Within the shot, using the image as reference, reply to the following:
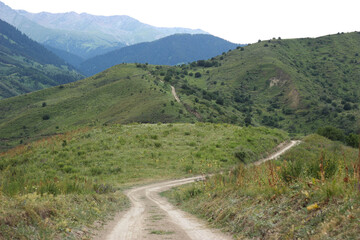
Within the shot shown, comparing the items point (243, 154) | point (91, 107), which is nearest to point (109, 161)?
point (243, 154)

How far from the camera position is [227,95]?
13612cm

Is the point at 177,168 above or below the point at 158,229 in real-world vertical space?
below

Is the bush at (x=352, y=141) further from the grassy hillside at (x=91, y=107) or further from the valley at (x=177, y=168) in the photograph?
the grassy hillside at (x=91, y=107)

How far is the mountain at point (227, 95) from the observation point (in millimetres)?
100875

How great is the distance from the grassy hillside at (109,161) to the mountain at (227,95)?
3991 cm

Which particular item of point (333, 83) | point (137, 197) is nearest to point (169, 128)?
point (137, 197)

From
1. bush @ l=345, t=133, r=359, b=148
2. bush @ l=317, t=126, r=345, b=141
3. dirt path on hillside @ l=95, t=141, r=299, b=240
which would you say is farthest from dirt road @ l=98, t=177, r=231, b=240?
bush @ l=317, t=126, r=345, b=141

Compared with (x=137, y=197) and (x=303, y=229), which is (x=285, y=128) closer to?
(x=137, y=197)

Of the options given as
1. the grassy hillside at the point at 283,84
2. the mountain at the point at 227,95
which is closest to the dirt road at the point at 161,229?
the mountain at the point at 227,95

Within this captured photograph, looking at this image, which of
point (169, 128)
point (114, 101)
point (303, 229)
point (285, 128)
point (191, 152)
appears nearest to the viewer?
point (303, 229)

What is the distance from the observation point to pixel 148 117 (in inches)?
3452

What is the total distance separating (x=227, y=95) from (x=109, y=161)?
359 ft

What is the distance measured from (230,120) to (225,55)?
358 ft

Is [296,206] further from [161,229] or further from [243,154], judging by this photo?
[243,154]
